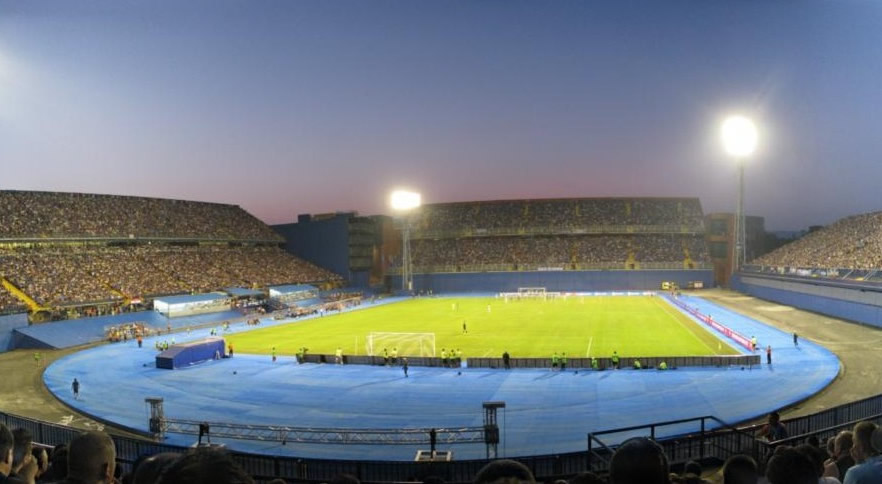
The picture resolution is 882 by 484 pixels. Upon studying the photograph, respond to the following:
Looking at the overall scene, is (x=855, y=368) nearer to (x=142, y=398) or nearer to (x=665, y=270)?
(x=142, y=398)

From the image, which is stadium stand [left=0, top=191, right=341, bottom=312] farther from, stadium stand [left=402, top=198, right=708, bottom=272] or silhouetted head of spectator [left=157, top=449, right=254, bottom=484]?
silhouetted head of spectator [left=157, top=449, right=254, bottom=484]

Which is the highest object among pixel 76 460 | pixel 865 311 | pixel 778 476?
pixel 76 460

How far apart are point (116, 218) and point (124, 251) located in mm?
6859

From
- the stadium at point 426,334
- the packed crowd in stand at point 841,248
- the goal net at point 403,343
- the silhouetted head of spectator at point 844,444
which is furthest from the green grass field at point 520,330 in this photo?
the silhouetted head of spectator at point 844,444

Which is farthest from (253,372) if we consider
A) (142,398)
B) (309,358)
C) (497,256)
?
(497,256)

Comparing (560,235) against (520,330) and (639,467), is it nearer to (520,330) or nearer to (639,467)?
(520,330)

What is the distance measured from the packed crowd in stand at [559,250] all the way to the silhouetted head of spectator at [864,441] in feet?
308

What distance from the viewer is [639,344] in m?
40.6

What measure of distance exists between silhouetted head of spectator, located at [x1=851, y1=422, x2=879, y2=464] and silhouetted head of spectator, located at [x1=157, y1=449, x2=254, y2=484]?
22.4 ft

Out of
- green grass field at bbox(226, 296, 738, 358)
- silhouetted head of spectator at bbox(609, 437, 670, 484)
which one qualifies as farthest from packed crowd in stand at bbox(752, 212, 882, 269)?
silhouetted head of spectator at bbox(609, 437, 670, 484)

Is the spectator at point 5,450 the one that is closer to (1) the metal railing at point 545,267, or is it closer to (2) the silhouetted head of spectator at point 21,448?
(2) the silhouetted head of spectator at point 21,448

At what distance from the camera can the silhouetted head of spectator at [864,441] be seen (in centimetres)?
595

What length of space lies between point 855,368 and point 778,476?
1352 inches

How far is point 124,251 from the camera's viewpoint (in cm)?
7238
